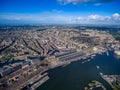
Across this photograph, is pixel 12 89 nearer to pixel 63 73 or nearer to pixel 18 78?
pixel 18 78

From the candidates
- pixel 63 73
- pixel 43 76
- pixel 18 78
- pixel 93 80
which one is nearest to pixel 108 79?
pixel 93 80

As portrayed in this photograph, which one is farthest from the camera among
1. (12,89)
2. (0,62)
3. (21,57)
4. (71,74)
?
(21,57)

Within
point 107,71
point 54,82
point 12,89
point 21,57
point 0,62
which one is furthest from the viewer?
point 21,57

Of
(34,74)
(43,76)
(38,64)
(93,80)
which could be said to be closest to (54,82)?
(43,76)

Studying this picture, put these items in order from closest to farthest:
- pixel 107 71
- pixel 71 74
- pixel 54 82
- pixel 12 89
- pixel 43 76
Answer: pixel 12 89
pixel 54 82
pixel 43 76
pixel 71 74
pixel 107 71

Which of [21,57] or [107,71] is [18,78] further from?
[107,71]

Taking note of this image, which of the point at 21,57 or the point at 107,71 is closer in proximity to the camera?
the point at 107,71
